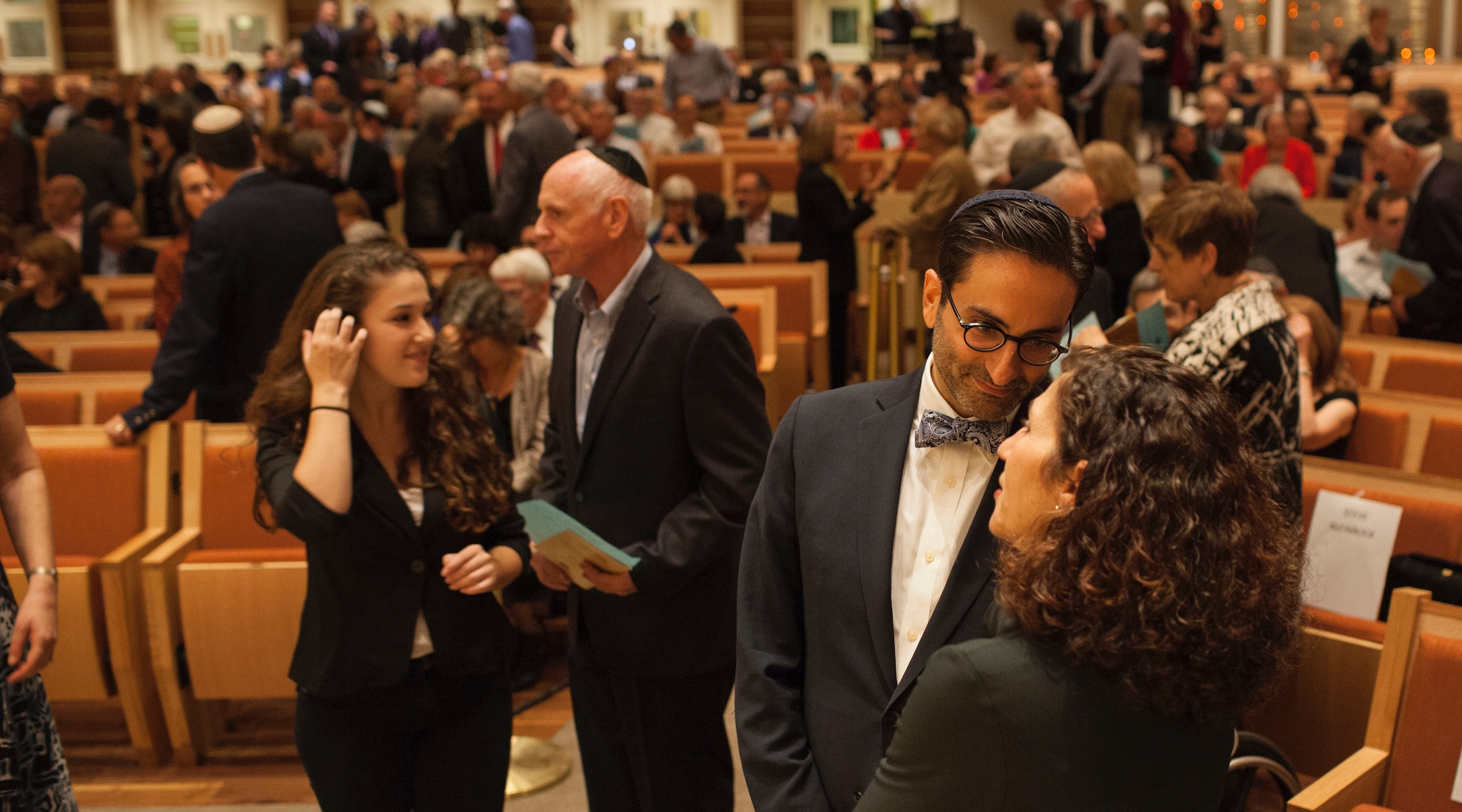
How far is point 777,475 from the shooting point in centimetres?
153

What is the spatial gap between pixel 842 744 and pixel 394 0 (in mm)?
21812

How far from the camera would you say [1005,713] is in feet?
3.61

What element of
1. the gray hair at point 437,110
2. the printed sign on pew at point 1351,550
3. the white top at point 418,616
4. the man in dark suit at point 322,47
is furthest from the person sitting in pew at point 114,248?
the man in dark suit at point 322,47

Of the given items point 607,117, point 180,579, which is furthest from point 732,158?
point 180,579

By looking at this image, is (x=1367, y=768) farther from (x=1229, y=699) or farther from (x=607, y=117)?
(x=607, y=117)

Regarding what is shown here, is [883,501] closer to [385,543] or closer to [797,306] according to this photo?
[385,543]

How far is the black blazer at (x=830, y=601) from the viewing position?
4.57 ft

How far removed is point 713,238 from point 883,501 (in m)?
4.73

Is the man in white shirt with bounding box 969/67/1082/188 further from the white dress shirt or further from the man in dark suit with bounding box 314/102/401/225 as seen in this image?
the white dress shirt

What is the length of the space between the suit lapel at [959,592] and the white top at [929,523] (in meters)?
0.03

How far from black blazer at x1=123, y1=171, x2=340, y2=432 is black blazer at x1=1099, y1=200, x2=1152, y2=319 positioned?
9.36 feet

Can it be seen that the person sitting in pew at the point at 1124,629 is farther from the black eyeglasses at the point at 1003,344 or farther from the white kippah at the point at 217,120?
the white kippah at the point at 217,120

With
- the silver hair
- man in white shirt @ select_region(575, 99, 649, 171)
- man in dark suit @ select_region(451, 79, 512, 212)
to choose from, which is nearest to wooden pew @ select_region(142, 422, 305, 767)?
the silver hair

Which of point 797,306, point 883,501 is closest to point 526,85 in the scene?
point 797,306
